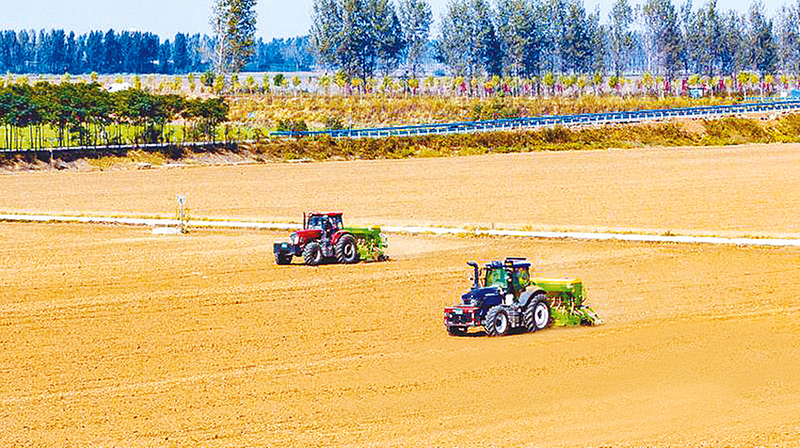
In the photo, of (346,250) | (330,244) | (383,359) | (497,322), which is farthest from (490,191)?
(383,359)

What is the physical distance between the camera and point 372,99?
552 feet

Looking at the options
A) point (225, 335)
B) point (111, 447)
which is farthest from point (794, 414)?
point (225, 335)

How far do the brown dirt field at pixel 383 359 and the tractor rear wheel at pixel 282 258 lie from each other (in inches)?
18.5

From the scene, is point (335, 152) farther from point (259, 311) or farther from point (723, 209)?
point (259, 311)

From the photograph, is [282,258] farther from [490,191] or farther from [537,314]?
[490,191]

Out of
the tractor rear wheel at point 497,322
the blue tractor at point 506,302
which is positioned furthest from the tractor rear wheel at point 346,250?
the tractor rear wheel at point 497,322

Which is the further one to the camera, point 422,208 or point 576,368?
point 422,208

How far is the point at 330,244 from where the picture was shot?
4231 cm

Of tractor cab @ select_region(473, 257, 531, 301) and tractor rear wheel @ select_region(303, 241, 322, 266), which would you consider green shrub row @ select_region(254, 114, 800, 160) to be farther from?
tractor cab @ select_region(473, 257, 531, 301)

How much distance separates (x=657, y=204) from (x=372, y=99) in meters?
106

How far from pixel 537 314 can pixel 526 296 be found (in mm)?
473

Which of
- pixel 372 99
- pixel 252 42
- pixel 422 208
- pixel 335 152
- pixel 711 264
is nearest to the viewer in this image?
pixel 711 264

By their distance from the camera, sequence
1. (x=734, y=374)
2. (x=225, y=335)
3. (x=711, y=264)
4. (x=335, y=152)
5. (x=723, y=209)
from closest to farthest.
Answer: (x=734, y=374) → (x=225, y=335) → (x=711, y=264) → (x=723, y=209) → (x=335, y=152)

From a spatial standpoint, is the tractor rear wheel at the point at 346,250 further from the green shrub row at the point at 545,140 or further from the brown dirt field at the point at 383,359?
the green shrub row at the point at 545,140
